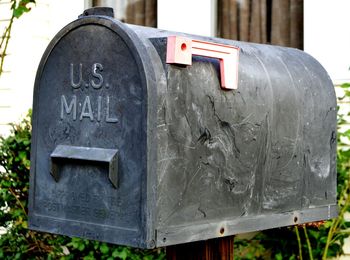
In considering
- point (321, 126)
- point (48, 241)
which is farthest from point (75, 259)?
point (321, 126)

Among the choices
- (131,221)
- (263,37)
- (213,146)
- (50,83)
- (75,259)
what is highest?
(263,37)

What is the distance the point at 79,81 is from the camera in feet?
12.2

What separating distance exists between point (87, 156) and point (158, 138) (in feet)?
1.22

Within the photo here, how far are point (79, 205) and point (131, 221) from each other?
1.08ft

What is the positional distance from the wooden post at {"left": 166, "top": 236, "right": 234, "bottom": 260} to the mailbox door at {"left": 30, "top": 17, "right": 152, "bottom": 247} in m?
0.57

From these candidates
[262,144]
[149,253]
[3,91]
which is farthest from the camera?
[3,91]

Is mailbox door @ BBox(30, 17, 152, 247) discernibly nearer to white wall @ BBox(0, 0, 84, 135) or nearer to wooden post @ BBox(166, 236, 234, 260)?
wooden post @ BBox(166, 236, 234, 260)

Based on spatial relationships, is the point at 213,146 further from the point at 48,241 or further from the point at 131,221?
the point at 48,241

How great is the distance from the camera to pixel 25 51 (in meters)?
8.16

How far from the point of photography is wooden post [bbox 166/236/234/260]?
158 inches

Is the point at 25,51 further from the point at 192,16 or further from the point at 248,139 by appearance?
the point at 248,139

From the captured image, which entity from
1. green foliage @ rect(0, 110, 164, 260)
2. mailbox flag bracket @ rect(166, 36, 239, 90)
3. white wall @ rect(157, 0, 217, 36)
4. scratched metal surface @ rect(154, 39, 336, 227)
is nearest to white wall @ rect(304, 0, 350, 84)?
white wall @ rect(157, 0, 217, 36)

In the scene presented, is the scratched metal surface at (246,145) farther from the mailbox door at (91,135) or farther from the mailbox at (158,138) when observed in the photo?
the mailbox door at (91,135)

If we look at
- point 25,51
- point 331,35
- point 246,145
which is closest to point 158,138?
point 246,145
